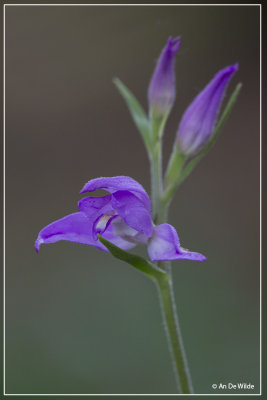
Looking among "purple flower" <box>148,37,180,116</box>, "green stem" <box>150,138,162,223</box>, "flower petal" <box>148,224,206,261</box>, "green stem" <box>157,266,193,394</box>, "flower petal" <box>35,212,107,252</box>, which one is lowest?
"green stem" <box>157,266,193,394</box>

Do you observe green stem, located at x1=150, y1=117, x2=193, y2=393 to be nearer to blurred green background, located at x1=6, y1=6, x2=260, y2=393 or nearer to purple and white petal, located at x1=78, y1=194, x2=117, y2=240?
purple and white petal, located at x1=78, y1=194, x2=117, y2=240

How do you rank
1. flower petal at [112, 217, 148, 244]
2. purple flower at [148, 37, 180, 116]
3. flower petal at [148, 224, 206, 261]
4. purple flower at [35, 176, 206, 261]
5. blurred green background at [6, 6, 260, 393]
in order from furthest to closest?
1. blurred green background at [6, 6, 260, 393]
2. purple flower at [148, 37, 180, 116]
3. flower petal at [112, 217, 148, 244]
4. purple flower at [35, 176, 206, 261]
5. flower petal at [148, 224, 206, 261]

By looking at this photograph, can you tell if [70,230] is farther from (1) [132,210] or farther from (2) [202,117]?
(2) [202,117]

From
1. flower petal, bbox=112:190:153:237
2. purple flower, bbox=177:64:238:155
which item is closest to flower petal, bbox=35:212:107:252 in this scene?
flower petal, bbox=112:190:153:237

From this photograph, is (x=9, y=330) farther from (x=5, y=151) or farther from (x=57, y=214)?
(x=5, y=151)

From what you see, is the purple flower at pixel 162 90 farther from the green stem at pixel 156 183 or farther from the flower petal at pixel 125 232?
the flower petal at pixel 125 232

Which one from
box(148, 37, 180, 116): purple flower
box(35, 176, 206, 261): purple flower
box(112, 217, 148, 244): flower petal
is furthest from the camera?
box(148, 37, 180, 116): purple flower
